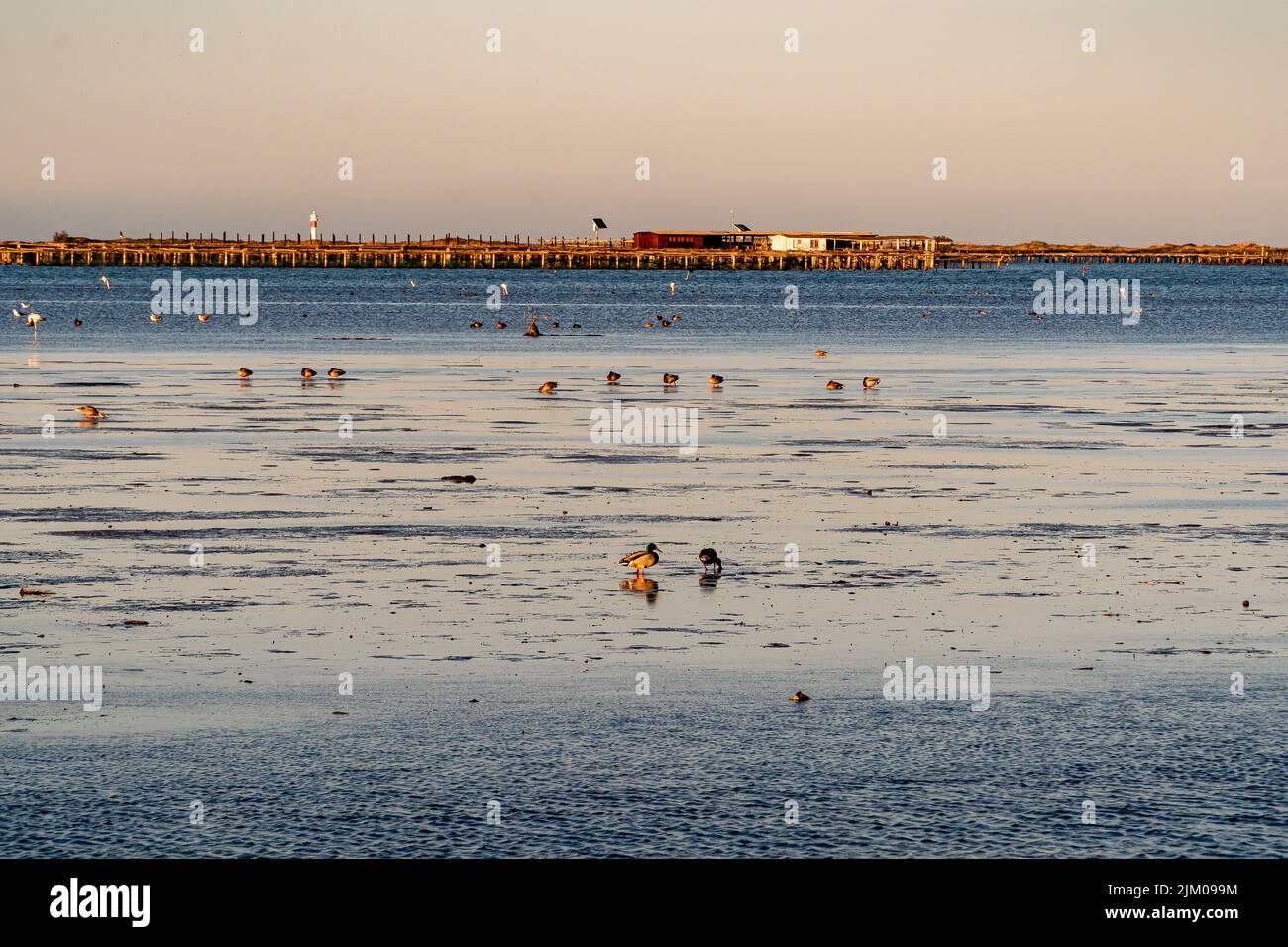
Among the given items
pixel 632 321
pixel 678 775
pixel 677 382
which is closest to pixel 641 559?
pixel 678 775

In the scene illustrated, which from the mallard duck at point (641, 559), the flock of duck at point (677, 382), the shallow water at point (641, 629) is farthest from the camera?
the flock of duck at point (677, 382)

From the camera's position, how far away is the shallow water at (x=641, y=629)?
1128 centimetres

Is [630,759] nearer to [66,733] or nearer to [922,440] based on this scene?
[66,733]

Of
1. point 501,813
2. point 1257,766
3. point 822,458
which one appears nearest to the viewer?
point 501,813

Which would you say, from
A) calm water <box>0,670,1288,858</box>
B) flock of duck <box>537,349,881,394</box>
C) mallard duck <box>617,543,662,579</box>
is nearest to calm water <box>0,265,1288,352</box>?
flock of duck <box>537,349,881,394</box>

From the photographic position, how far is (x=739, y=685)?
47.5 feet

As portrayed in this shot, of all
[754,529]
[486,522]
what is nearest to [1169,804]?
[754,529]

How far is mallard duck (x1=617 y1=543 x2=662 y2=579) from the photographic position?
18.8 m

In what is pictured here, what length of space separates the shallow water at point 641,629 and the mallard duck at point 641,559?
29 centimetres

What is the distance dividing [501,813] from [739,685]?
3699 mm

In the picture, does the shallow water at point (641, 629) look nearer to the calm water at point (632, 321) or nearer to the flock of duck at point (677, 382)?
the flock of duck at point (677, 382)

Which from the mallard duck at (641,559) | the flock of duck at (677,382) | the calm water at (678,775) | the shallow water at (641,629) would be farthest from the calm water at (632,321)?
the calm water at (678,775)

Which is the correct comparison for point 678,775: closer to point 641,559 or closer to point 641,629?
point 641,629
